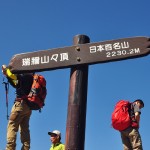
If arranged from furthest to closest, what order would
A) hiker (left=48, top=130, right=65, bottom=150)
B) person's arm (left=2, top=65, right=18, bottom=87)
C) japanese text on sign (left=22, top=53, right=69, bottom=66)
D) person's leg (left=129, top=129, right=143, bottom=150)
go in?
hiker (left=48, top=130, right=65, bottom=150)
person's leg (left=129, top=129, right=143, bottom=150)
person's arm (left=2, top=65, right=18, bottom=87)
japanese text on sign (left=22, top=53, right=69, bottom=66)

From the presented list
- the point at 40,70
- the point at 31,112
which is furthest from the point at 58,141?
the point at 40,70

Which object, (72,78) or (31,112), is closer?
(72,78)

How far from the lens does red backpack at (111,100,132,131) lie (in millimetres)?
9385

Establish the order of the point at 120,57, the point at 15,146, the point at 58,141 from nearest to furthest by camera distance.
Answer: the point at 120,57
the point at 15,146
the point at 58,141

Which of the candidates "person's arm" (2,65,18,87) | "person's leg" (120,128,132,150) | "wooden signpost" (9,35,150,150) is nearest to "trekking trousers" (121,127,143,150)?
"person's leg" (120,128,132,150)

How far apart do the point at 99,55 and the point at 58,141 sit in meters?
6.42

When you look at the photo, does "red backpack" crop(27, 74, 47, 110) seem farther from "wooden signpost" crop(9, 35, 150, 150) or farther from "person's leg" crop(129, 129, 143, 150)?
"wooden signpost" crop(9, 35, 150, 150)

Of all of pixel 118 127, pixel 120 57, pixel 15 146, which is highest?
pixel 120 57

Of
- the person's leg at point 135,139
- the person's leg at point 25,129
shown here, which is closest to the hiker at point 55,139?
the person's leg at point 25,129

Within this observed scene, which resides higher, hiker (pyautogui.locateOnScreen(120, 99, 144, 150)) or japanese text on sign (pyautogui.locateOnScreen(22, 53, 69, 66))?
japanese text on sign (pyautogui.locateOnScreen(22, 53, 69, 66))

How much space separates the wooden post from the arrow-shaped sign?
188mm

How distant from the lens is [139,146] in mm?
9281

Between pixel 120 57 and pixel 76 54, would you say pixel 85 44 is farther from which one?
pixel 120 57

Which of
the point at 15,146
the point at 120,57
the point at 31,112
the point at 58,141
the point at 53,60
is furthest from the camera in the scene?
the point at 58,141
